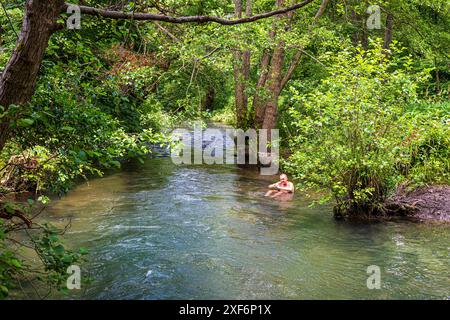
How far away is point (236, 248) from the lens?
8938 millimetres

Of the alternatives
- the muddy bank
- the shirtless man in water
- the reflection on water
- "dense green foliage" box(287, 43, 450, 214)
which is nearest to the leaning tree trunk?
the reflection on water

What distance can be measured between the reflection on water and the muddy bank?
1.84ft

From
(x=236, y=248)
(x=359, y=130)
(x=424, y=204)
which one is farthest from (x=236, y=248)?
(x=424, y=204)

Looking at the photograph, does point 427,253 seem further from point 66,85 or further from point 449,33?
point 449,33

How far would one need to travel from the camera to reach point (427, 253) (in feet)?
28.9

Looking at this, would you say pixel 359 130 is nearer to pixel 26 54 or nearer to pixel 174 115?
pixel 174 115

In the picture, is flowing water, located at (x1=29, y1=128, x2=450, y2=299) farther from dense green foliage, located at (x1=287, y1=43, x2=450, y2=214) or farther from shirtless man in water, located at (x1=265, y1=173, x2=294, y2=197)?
dense green foliage, located at (x1=287, y1=43, x2=450, y2=214)

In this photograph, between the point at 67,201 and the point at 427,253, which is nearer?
the point at 427,253

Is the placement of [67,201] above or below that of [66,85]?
below

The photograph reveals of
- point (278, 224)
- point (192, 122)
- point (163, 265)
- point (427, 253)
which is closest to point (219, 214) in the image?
point (278, 224)

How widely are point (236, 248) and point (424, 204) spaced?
5182mm

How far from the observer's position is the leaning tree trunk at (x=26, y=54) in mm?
4125

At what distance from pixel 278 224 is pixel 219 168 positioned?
8158 mm
